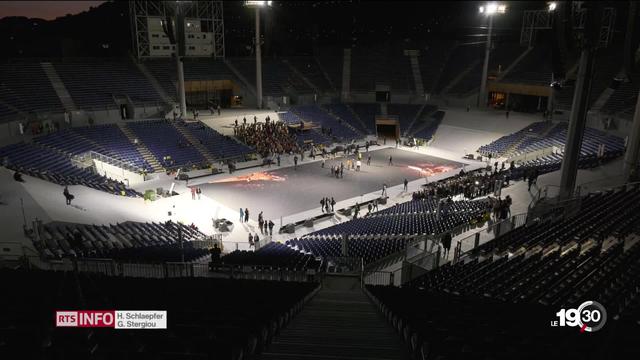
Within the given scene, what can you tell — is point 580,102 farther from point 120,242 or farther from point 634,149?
point 120,242

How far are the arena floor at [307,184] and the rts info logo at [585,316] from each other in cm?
1784

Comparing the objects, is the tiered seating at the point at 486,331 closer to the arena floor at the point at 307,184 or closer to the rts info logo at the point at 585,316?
the rts info logo at the point at 585,316

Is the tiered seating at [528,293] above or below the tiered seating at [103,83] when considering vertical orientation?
below

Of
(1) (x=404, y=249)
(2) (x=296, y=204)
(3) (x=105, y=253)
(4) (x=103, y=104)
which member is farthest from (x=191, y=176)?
(1) (x=404, y=249)

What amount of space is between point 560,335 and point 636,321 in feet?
5.41

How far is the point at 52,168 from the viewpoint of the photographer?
2620 centimetres

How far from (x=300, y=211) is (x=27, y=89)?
25042 millimetres

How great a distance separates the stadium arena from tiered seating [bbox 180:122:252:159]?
0.24 m

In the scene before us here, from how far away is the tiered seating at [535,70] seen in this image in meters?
46.8

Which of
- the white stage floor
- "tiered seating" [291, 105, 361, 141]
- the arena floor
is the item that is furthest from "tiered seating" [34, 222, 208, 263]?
"tiered seating" [291, 105, 361, 141]

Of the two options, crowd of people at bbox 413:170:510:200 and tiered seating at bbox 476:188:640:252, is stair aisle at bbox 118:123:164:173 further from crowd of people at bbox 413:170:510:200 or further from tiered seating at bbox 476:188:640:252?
tiered seating at bbox 476:188:640:252

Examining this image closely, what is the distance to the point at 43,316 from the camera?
620 cm

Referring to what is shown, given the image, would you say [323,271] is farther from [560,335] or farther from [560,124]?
[560,124]

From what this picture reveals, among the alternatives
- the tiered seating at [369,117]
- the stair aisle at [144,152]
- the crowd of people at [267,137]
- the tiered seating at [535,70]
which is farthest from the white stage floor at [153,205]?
the tiered seating at [535,70]
